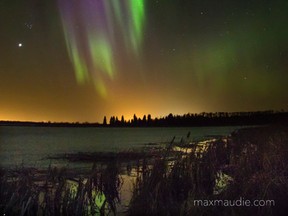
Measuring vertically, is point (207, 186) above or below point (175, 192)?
above

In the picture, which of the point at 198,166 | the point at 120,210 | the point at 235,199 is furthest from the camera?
the point at 198,166

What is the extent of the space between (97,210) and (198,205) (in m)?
5.31

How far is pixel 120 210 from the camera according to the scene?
17.0 meters

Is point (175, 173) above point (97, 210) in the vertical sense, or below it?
above

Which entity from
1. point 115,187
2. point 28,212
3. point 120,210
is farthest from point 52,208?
point 115,187

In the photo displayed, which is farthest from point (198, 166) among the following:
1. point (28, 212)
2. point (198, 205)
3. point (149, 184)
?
point (28, 212)

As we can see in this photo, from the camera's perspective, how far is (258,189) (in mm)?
13133

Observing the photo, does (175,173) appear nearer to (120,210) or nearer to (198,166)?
(198,166)

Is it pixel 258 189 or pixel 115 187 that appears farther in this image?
pixel 115 187

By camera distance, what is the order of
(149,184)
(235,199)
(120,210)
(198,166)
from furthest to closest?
1. (198,166)
2. (120,210)
3. (149,184)
4. (235,199)

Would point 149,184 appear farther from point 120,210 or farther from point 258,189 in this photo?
point 258,189

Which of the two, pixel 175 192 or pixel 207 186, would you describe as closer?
pixel 175 192

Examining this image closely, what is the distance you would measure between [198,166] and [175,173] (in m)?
1.63

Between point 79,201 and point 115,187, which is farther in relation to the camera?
point 115,187
